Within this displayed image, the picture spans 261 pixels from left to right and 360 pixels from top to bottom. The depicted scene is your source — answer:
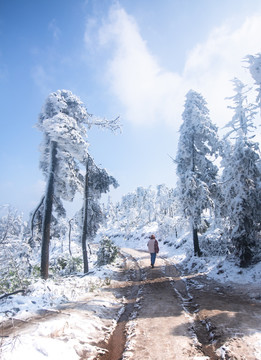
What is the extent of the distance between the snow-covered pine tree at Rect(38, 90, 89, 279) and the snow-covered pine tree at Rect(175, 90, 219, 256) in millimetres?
8009

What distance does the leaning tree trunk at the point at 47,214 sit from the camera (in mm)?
11344

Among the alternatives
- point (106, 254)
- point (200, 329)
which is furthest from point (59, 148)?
point (200, 329)

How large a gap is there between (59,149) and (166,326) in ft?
36.0

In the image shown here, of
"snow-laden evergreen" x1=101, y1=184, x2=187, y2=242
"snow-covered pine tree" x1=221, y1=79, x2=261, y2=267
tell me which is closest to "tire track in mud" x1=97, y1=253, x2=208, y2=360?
"snow-covered pine tree" x1=221, y1=79, x2=261, y2=267

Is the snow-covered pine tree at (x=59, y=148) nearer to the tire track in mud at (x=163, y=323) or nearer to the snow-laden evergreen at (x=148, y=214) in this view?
the tire track in mud at (x=163, y=323)

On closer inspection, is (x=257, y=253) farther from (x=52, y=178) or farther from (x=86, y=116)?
(x=86, y=116)

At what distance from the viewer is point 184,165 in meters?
17.0

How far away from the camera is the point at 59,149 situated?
42.4 ft

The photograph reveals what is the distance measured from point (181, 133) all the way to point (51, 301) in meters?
15.0

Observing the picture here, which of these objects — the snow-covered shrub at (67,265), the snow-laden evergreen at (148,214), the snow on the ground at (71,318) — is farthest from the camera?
the snow-laden evergreen at (148,214)

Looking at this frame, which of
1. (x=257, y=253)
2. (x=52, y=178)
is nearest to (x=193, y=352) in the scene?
(x=257, y=253)

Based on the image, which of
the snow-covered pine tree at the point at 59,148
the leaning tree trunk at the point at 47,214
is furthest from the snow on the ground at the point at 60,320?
the snow-covered pine tree at the point at 59,148

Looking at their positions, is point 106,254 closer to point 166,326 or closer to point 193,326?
point 166,326

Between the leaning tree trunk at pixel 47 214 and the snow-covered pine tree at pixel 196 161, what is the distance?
9500 millimetres
